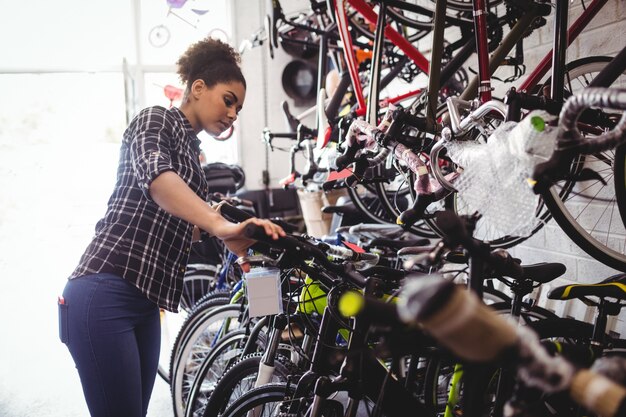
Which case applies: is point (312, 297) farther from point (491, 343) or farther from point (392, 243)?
point (491, 343)

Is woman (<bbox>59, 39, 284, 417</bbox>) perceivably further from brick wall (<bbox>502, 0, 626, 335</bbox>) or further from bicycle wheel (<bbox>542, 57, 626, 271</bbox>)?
brick wall (<bbox>502, 0, 626, 335</bbox>)

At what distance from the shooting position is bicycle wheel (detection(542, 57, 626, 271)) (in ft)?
4.20

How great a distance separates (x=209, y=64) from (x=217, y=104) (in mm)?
148

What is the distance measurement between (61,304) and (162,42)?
14.5ft

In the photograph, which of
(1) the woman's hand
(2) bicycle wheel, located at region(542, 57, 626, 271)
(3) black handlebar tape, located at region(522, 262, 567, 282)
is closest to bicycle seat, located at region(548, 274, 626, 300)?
(3) black handlebar tape, located at region(522, 262, 567, 282)

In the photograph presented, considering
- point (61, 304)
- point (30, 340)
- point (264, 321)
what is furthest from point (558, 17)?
point (30, 340)

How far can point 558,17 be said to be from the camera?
1.25 m

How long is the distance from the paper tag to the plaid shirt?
0.36 meters

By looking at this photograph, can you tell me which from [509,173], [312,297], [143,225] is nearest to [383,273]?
[312,297]

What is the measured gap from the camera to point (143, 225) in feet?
4.08

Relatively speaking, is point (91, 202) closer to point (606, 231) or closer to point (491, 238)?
point (491, 238)

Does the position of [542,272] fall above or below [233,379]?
above

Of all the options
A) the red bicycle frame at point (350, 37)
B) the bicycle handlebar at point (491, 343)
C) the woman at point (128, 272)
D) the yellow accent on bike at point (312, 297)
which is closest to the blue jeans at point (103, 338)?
the woman at point (128, 272)

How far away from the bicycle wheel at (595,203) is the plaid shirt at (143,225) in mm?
1061
